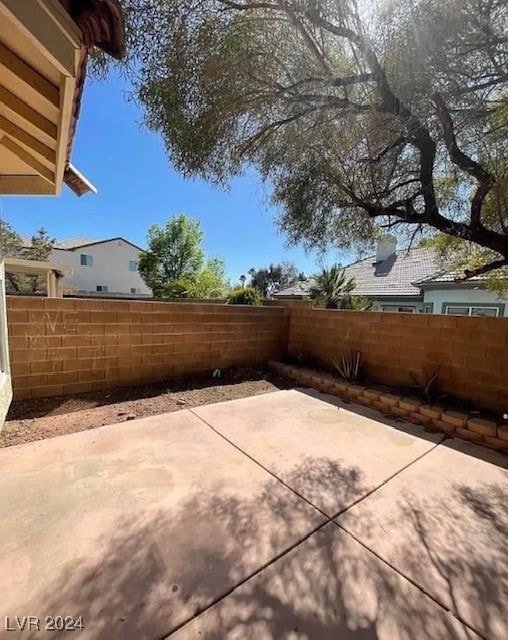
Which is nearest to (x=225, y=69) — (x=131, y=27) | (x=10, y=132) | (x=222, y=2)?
(x=222, y=2)

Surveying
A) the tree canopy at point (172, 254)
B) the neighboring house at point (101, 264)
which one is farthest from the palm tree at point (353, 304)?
the neighboring house at point (101, 264)

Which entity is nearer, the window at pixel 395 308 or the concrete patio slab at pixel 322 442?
the concrete patio slab at pixel 322 442

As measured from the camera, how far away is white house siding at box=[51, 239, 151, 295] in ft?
84.3

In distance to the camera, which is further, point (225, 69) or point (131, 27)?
point (225, 69)

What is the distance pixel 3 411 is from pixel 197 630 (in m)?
2.78

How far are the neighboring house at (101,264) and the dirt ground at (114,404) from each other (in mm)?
23635

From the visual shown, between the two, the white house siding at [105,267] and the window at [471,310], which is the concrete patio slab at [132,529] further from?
the white house siding at [105,267]

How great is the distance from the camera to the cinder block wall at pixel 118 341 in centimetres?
376

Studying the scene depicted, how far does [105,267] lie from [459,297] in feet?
88.8

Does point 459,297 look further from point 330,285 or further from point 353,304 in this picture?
point 353,304

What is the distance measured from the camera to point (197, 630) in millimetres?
1303

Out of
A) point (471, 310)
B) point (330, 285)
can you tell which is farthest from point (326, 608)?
point (471, 310)

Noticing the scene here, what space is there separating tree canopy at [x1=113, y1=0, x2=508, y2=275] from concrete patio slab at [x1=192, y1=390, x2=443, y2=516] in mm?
2997

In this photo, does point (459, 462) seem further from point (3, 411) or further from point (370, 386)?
point (3, 411)
